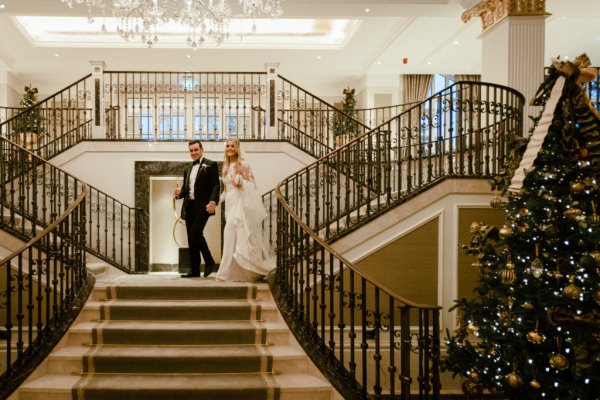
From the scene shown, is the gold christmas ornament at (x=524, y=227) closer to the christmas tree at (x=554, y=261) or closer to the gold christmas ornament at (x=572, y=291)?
the christmas tree at (x=554, y=261)

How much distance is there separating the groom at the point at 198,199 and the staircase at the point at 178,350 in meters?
0.69

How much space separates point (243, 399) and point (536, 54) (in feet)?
23.3

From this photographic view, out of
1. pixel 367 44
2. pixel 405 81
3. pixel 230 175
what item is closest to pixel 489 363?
pixel 230 175

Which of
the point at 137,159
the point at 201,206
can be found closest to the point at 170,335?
the point at 201,206

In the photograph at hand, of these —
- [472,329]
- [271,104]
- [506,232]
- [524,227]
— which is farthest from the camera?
[271,104]

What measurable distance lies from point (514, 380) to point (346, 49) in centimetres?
1101

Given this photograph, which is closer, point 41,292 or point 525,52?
point 41,292

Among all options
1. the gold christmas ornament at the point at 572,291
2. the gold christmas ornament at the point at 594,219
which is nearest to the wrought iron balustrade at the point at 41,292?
the gold christmas ornament at the point at 572,291

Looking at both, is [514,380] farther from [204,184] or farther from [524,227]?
[204,184]

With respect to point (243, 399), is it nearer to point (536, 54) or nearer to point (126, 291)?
point (126, 291)

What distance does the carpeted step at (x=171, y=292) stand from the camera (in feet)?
18.1

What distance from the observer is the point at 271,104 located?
10078mm

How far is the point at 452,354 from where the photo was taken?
470cm

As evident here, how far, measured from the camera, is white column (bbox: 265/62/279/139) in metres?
9.98
